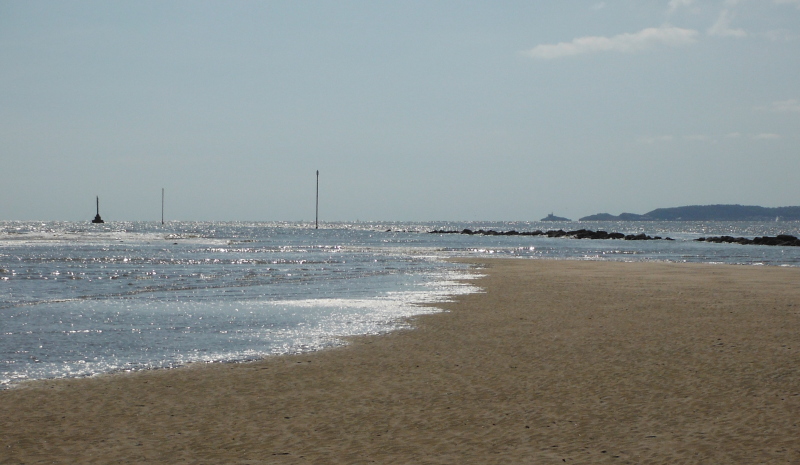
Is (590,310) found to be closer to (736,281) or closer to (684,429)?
(684,429)

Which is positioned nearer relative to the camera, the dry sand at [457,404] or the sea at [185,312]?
the dry sand at [457,404]

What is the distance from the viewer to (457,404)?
9352mm

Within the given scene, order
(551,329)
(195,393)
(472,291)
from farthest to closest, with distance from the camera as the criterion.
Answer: (472,291) → (551,329) → (195,393)

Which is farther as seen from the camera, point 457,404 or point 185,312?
point 185,312

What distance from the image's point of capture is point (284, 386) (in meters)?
10.4

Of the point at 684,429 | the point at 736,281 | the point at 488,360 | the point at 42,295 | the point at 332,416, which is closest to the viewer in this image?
the point at 684,429

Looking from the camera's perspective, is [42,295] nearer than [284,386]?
No

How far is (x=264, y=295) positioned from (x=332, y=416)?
16.1 m

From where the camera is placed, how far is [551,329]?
15.8m

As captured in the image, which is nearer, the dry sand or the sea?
the dry sand

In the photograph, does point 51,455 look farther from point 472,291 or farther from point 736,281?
point 736,281

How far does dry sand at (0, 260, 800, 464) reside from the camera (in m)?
→ 7.45

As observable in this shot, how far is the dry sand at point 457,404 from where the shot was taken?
293 inches

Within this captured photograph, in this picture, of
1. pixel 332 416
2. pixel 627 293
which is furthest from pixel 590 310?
pixel 332 416
